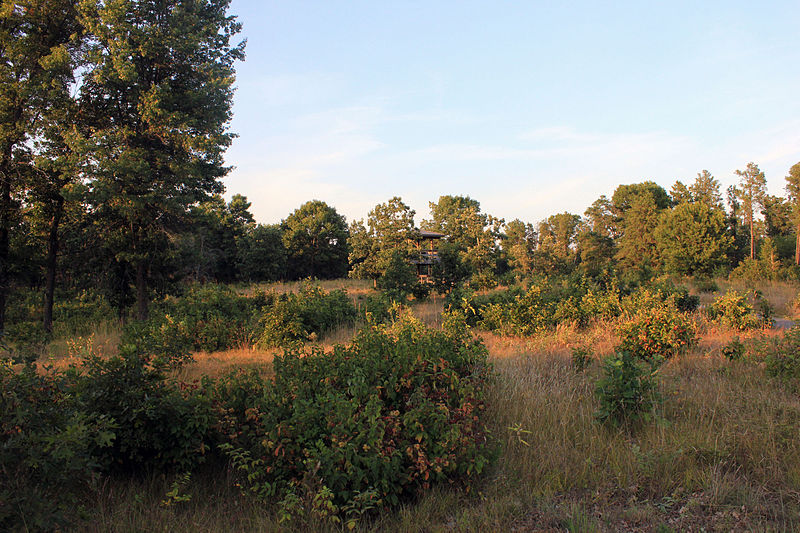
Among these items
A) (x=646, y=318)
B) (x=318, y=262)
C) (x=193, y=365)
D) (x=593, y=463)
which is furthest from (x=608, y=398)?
(x=318, y=262)

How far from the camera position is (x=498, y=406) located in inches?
181

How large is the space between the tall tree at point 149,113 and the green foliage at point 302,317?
16.1ft

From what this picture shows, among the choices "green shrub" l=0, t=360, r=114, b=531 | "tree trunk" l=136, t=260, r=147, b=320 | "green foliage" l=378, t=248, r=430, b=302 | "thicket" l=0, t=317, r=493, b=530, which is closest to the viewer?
"green shrub" l=0, t=360, r=114, b=531

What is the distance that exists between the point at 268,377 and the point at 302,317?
403 cm

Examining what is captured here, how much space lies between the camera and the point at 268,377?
560cm

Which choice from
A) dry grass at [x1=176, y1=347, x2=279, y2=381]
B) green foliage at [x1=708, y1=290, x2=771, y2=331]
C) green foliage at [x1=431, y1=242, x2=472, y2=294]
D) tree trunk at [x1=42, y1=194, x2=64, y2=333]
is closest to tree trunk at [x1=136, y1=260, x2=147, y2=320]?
tree trunk at [x1=42, y1=194, x2=64, y2=333]

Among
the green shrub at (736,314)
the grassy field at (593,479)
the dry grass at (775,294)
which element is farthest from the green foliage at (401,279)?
the grassy field at (593,479)

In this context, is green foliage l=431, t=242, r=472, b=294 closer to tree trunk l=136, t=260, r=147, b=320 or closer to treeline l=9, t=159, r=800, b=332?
treeline l=9, t=159, r=800, b=332

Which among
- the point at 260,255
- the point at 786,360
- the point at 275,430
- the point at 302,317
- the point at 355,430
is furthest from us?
the point at 260,255

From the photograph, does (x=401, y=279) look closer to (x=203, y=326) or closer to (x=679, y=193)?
(x=203, y=326)

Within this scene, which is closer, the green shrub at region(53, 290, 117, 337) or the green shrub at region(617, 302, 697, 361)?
the green shrub at region(617, 302, 697, 361)

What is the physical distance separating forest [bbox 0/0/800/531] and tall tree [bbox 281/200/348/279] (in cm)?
3467

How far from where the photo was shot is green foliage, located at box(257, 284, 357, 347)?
28.6 feet

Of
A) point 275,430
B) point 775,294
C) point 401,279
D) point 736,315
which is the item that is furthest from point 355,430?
point 775,294
